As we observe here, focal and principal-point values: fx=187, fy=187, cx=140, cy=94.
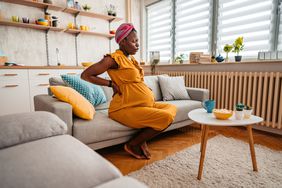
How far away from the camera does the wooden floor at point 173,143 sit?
165 centimetres

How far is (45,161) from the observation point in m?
0.63

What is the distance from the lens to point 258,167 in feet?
4.97

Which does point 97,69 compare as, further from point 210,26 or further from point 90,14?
point 90,14

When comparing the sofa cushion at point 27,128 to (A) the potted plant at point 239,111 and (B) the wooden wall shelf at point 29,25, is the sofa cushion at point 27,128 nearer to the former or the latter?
(A) the potted plant at point 239,111

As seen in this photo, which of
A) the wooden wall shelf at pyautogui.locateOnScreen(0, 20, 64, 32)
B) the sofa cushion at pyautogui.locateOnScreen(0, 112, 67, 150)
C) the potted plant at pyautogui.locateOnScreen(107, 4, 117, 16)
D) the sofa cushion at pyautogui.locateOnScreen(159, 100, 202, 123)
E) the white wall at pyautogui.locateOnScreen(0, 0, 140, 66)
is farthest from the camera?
the potted plant at pyautogui.locateOnScreen(107, 4, 117, 16)

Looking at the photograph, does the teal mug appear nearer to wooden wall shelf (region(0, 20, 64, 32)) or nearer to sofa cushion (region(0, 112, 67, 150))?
sofa cushion (region(0, 112, 67, 150))

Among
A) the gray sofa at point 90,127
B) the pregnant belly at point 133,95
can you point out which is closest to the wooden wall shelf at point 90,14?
the gray sofa at point 90,127

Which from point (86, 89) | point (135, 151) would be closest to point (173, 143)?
point (135, 151)

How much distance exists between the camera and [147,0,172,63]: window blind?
4.32 m

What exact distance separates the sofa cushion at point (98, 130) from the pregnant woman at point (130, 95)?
7cm

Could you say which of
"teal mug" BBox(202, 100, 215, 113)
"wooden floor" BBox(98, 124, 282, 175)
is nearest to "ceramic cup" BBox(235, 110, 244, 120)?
"teal mug" BBox(202, 100, 215, 113)

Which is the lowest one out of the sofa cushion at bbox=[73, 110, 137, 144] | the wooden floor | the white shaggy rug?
the wooden floor

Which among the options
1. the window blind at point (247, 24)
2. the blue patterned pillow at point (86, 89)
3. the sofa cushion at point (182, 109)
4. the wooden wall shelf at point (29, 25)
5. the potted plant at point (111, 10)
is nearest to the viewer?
the blue patterned pillow at point (86, 89)

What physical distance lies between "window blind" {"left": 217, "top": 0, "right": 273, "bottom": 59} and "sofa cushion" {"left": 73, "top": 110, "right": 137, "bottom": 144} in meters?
2.27
